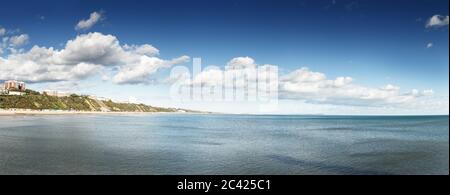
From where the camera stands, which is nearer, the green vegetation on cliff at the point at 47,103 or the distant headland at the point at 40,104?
the distant headland at the point at 40,104

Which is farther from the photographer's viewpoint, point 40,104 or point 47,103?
point 47,103

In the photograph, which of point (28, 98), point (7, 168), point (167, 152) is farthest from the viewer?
point (28, 98)

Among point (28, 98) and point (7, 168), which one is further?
point (28, 98)

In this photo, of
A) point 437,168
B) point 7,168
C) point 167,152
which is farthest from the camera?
point 167,152

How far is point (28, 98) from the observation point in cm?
13950

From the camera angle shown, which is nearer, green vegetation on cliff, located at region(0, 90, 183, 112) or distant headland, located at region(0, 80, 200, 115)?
distant headland, located at region(0, 80, 200, 115)

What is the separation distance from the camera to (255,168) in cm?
1855
